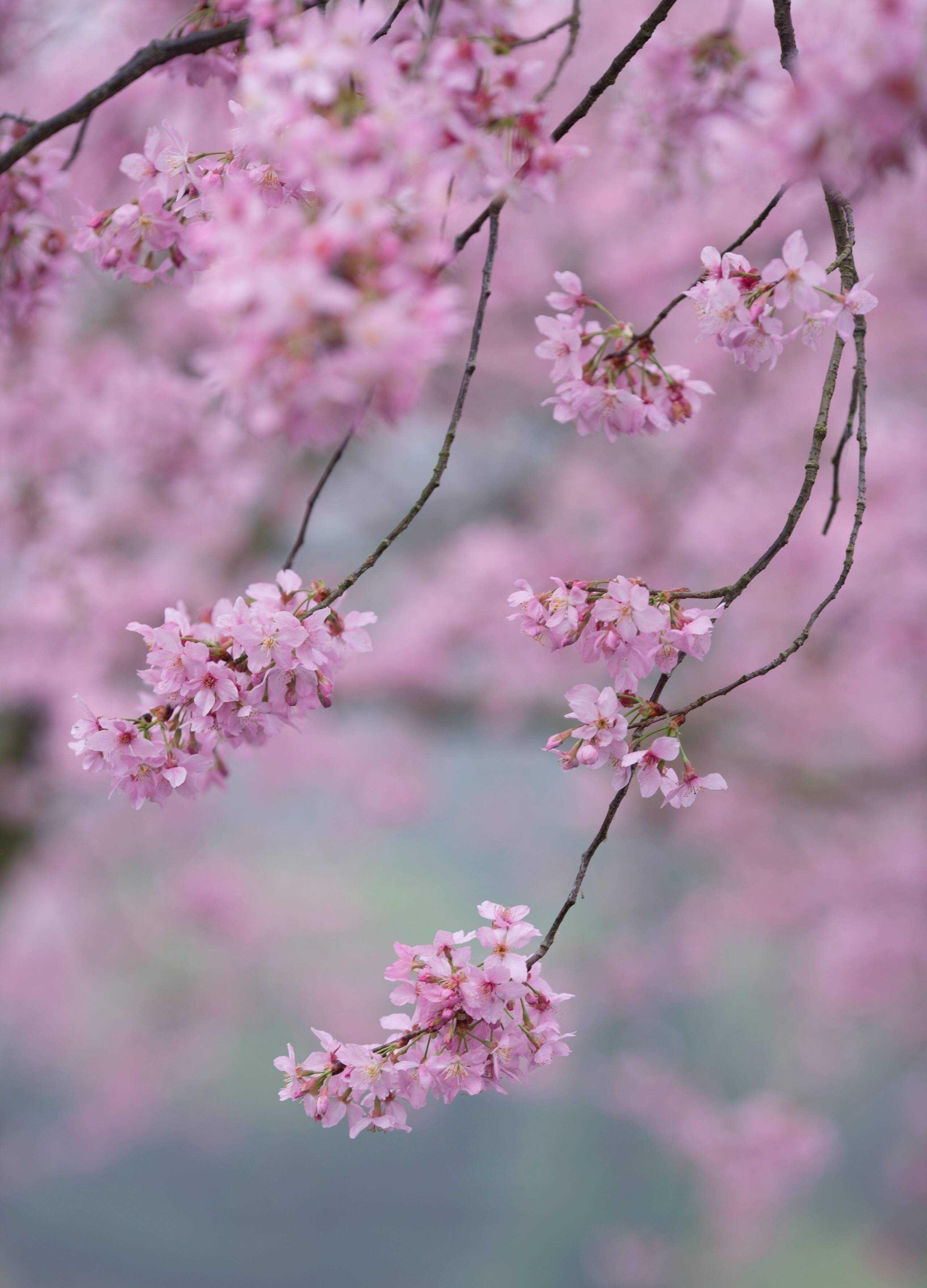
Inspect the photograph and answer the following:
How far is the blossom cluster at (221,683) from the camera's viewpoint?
3.16ft

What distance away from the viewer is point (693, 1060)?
18.5 ft

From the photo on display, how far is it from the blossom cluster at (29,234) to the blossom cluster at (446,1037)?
122cm

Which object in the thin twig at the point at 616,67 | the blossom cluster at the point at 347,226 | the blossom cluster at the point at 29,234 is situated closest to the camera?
the blossom cluster at the point at 347,226

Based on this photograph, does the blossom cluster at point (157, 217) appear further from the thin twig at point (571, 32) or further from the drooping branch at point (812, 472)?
the drooping branch at point (812, 472)

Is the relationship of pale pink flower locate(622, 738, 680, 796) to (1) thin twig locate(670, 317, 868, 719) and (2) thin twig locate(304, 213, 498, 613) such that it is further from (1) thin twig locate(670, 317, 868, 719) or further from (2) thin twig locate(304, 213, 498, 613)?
(2) thin twig locate(304, 213, 498, 613)

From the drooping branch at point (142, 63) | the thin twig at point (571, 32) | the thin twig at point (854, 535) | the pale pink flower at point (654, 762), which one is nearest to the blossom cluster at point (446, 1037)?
the pale pink flower at point (654, 762)

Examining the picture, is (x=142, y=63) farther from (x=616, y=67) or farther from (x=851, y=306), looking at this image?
(x=851, y=306)

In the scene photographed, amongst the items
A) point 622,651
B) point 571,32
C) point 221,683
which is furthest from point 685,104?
point 221,683


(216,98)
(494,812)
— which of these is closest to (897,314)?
(216,98)

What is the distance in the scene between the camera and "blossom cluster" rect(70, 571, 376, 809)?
38.0 inches

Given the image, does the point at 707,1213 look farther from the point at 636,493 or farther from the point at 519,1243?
the point at 636,493

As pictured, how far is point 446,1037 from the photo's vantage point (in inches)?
37.4

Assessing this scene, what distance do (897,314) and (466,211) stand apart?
6.80 feet

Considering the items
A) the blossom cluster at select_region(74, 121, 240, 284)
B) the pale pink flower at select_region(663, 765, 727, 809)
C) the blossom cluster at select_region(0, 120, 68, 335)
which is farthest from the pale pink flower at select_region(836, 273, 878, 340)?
the blossom cluster at select_region(0, 120, 68, 335)
